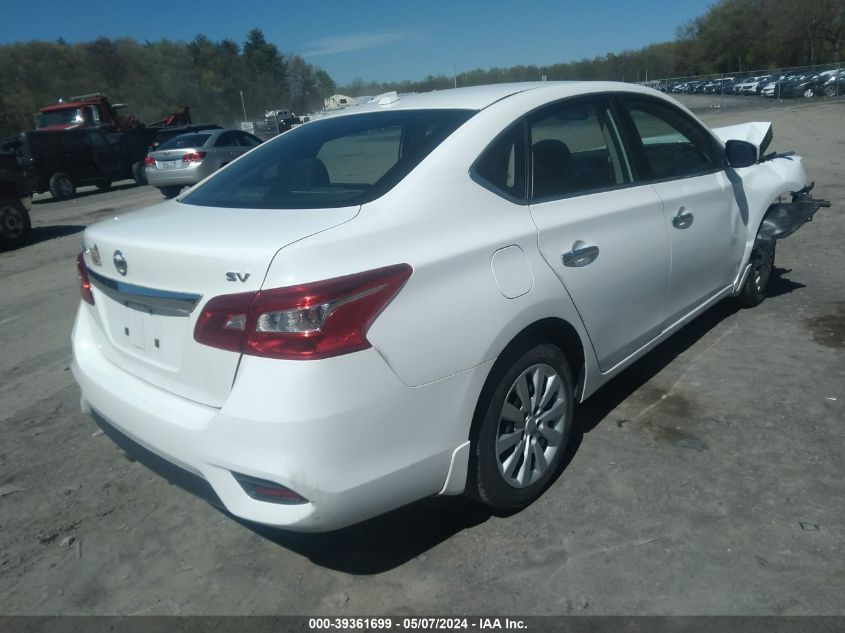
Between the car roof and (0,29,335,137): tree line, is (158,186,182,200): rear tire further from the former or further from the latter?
(0,29,335,137): tree line

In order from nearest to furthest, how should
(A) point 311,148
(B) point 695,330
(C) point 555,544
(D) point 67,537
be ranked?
(C) point 555,544 → (D) point 67,537 → (A) point 311,148 → (B) point 695,330

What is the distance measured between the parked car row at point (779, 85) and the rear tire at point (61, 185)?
126ft

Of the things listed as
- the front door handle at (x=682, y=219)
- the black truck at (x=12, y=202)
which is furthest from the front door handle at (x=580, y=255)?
the black truck at (x=12, y=202)

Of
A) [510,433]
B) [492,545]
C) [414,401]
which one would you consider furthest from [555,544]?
[414,401]

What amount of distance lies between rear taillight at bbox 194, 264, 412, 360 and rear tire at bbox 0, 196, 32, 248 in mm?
10670

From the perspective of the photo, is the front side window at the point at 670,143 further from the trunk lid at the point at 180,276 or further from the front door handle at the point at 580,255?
the trunk lid at the point at 180,276

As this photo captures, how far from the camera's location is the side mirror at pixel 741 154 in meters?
4.37

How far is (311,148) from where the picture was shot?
3.43 m

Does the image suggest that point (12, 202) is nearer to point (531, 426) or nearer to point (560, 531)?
point (531, 426)

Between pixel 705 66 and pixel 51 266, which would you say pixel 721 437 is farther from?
pixel 705 66

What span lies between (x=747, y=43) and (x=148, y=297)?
294 feet

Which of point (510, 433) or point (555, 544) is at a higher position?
point (510, 433)

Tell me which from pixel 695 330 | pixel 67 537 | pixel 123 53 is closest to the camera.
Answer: pixel 67 537

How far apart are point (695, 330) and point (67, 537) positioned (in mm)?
4141
